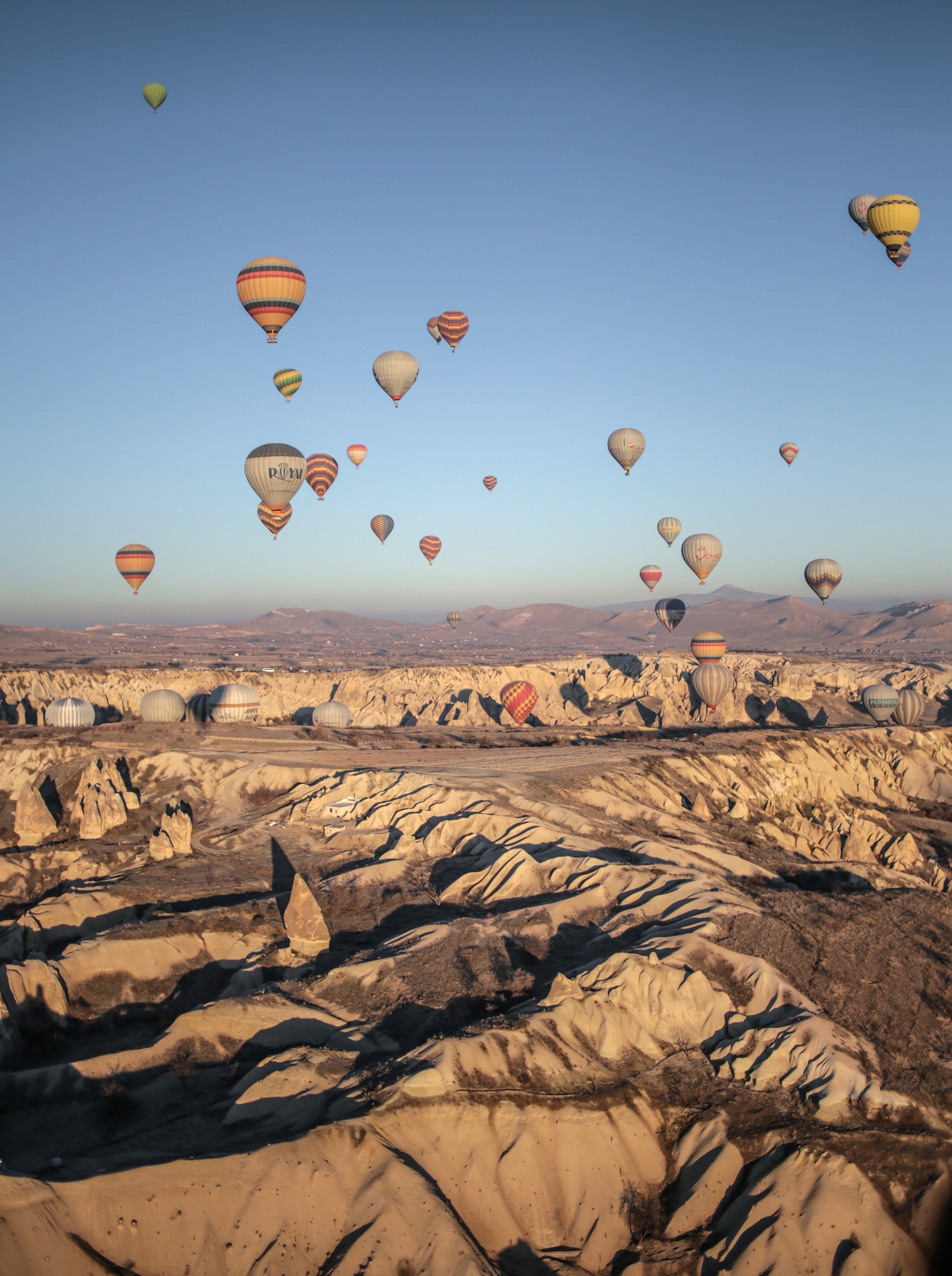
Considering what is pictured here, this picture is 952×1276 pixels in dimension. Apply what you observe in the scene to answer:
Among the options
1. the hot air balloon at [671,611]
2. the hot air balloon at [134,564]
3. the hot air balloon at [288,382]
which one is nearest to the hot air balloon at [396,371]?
the hot air balloon at [288,382]

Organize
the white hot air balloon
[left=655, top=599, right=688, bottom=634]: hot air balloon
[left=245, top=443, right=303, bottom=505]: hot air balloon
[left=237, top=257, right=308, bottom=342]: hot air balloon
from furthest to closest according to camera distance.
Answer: [left=655, top=599, right=688, bottom=634]: hot air balloon < the white hot air balloon < [left=245, top=443, right=303, bottom=505]: hot air balloon < [left=237, top=257, right=308, bottom=342]: hot air balloon

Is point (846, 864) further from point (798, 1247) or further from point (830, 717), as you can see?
point (830, 717)

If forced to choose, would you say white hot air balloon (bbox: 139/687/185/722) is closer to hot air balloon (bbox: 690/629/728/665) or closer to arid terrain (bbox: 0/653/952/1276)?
arid terrain (bbox: 0/653/952/1276)

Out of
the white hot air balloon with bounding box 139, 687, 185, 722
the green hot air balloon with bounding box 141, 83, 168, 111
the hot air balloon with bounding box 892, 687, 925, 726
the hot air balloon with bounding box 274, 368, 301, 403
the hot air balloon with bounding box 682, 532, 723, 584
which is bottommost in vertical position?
the hot air balloon with bounding box 892, 687, 925, 726

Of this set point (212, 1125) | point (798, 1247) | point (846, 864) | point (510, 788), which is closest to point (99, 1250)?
point (212, 1125)

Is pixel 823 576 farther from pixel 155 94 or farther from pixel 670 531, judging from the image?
pixel 155 94

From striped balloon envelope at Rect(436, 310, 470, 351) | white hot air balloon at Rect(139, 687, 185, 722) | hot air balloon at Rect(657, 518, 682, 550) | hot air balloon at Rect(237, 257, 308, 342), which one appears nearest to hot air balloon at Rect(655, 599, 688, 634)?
hot air balloon at Rect(657, 518, 682, 550)
